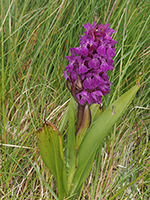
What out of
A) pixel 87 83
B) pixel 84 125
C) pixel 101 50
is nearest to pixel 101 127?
pixel 84 125

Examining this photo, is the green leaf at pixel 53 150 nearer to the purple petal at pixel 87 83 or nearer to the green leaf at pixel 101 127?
the green leaf at pixel 101 127

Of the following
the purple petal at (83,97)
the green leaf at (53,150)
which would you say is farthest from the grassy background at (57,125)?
the purple petal at (83,97)

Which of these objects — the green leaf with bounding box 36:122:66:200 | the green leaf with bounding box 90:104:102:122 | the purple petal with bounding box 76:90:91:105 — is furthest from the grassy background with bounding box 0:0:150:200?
the purple petal with bounding box 76:90:91:105

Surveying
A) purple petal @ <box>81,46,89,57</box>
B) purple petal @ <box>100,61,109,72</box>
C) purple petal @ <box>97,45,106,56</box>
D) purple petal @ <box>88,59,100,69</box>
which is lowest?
purple petal @ <box>100,61,109,72</box>

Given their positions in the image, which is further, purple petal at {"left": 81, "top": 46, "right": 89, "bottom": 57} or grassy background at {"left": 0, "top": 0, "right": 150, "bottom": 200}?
grassy background at {"left": 0, "top": 0, "right": 150, "bottom": 200}

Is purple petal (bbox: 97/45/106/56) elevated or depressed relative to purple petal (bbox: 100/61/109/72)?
elevated

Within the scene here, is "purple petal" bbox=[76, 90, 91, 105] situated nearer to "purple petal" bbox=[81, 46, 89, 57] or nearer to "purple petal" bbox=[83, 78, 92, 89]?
"purple petal" bbox=[83, 78, 92, 89]

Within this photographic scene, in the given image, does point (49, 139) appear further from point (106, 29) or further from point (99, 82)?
point (106, 29)
